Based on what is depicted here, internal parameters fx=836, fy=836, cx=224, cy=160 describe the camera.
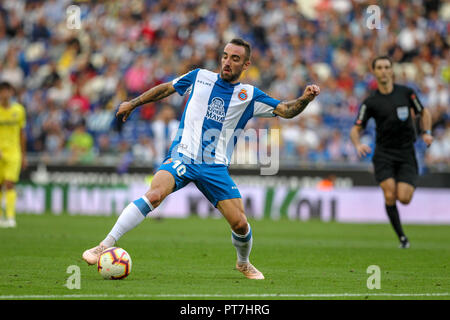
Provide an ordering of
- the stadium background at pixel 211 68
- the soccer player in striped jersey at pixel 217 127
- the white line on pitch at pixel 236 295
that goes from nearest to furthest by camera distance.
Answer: the white line on pitch at pixel 236 295 < the soccer player in striped jersey at pixel 217 127 < the stadium background at pixel 211 68

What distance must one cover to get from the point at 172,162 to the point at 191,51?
54.4 feet

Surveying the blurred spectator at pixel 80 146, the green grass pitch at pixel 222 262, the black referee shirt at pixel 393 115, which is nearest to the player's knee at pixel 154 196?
the green grass pitch at pixel 222 262

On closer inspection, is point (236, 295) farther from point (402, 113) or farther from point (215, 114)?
point (402, 113)

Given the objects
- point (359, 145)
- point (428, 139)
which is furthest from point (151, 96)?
point (428, 139)

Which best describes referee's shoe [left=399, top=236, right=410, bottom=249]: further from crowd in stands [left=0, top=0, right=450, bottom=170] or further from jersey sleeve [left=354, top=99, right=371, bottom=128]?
crowd in stands [left=0, top=0, right=450, bottom=170]

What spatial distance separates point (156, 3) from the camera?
27.4m

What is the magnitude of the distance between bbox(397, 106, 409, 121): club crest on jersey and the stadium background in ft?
24.8

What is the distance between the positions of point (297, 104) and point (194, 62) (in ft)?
52.8

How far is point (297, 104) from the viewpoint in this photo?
8.64 meters

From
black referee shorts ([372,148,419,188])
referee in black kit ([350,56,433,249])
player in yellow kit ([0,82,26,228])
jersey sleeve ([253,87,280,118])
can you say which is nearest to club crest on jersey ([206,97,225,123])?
jersey sleeve ([253,87,280,118])

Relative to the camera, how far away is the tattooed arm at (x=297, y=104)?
8.34 metres

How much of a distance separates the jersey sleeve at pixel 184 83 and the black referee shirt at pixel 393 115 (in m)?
4.79

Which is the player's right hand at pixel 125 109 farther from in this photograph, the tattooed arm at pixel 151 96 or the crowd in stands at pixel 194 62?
the crowd in stands at pixel 194 62

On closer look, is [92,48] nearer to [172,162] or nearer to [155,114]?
[155,114]
